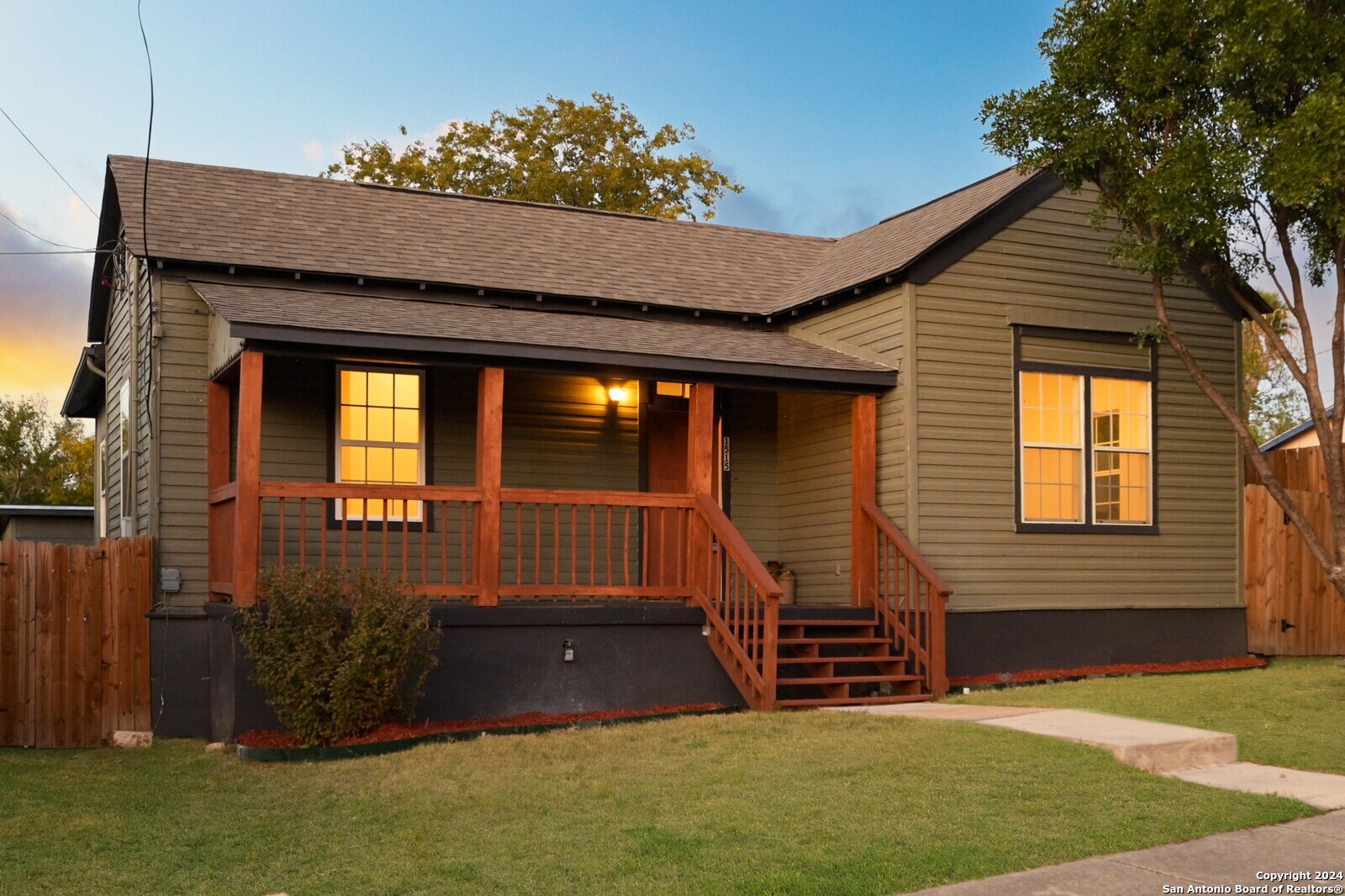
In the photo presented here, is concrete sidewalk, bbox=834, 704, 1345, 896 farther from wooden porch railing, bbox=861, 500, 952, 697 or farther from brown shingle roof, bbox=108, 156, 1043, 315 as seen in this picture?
brown shingle roof, bbox=108, 156, 1043, 315

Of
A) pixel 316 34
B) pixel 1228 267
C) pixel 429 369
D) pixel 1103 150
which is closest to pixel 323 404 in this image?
pixel 429 369

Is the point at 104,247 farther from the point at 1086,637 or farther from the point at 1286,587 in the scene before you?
the point at 1286,587

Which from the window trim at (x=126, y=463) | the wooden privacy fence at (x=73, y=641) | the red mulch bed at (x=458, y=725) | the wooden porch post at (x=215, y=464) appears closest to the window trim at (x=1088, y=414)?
the red mulch bed at (x=458, y=725)

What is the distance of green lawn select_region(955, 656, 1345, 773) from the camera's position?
8.10 metres

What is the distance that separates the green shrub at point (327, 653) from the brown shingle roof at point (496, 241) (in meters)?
4.08

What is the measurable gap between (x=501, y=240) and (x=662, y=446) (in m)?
2.90

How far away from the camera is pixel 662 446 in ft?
44.5

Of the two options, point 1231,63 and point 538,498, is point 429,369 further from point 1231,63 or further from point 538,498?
point 1231,63

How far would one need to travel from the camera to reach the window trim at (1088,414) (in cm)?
1242

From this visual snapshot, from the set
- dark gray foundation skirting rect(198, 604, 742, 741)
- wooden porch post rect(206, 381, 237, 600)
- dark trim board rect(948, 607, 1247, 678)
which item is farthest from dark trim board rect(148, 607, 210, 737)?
dark trim board rect(948, 607, 1247, 678)

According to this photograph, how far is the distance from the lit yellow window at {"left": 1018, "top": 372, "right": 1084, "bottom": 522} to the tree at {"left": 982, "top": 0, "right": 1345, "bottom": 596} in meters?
1.42

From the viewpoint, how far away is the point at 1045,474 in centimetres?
1259

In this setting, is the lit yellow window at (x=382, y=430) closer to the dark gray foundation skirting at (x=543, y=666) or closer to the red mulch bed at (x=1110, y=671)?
the dark gray foundation skirting at (x=543, y=666)

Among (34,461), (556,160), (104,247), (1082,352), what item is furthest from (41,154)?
(34,461)
